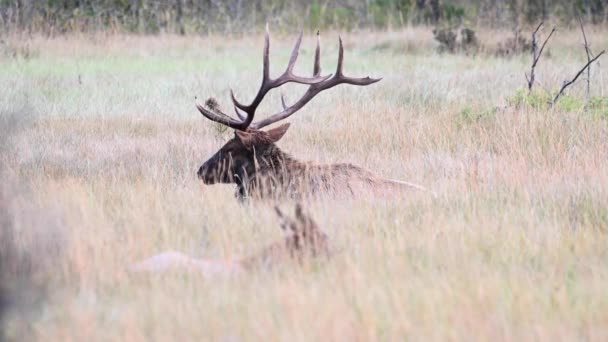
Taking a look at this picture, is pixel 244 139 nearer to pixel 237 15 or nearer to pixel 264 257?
pixel 264 257

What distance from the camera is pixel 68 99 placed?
39.2 feet

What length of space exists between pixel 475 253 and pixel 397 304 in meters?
1.12

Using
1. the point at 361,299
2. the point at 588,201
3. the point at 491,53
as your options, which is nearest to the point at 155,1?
the point at 491,53

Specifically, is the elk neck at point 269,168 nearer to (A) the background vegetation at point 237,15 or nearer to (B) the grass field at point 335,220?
(B) the grass field at point 335,220

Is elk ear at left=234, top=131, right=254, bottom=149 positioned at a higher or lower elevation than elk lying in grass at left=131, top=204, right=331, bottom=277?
lower

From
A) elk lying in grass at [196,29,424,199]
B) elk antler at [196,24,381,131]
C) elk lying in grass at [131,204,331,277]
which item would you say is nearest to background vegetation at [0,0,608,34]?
elk antler at [196,24,381,131]

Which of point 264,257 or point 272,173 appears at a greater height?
point 264,257

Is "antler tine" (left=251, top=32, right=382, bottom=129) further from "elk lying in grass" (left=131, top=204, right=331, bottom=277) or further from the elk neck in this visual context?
"elk lying in grass" (left=131, top=204, right=331, bottom=277)

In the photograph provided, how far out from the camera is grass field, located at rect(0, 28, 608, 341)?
12.8 feet

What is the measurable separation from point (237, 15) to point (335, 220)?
17248 mm

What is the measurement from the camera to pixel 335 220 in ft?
18.5

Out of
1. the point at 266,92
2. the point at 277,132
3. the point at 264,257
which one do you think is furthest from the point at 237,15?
the point at 264,257

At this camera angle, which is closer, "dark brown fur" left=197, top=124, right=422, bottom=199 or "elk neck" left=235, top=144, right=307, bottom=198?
"dark brown fur" left=197, top=124, right=422, bottom=199

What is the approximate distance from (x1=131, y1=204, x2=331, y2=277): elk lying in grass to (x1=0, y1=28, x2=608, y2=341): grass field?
93 mm
